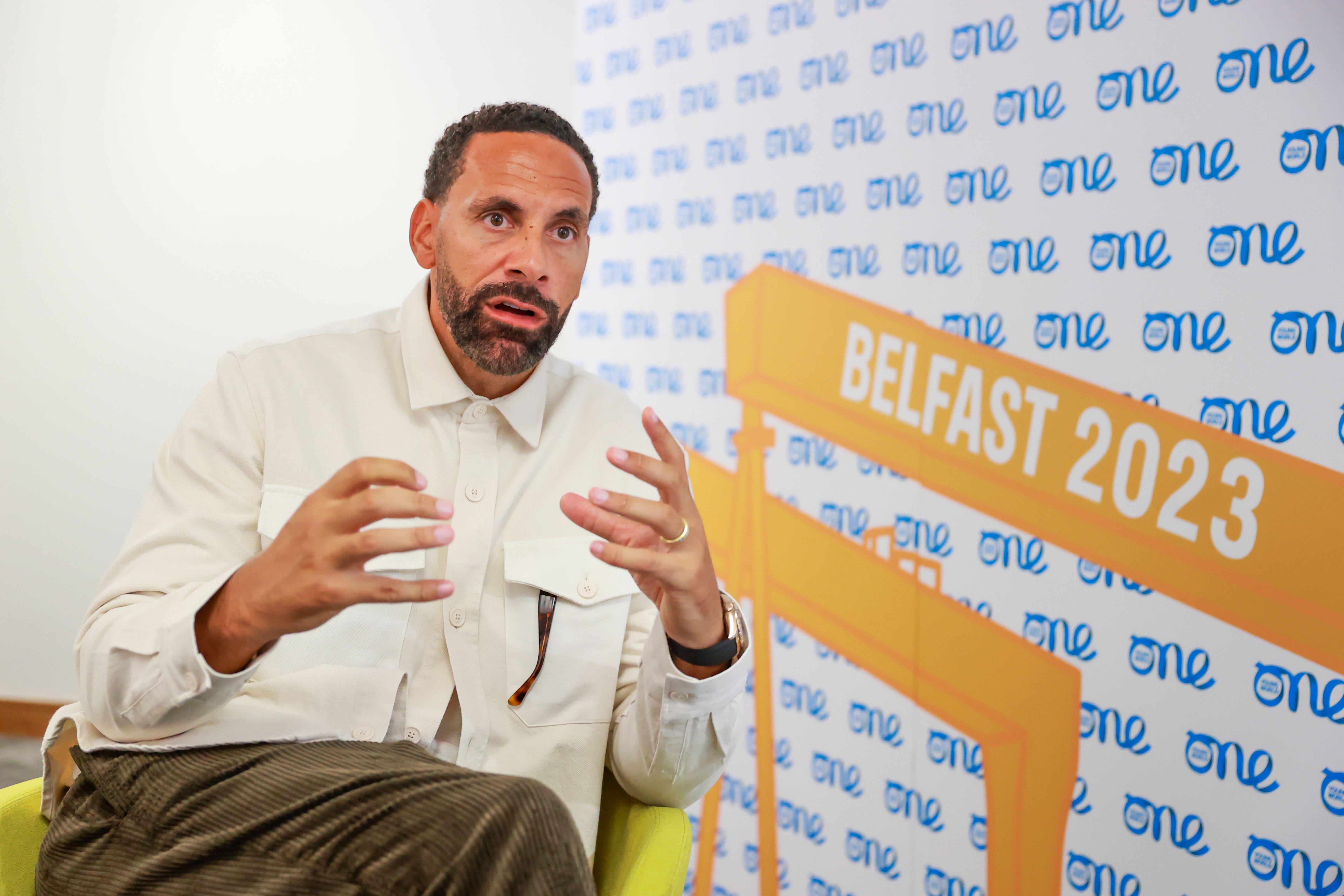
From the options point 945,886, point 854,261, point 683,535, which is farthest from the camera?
point 854,261

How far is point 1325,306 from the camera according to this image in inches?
53.9

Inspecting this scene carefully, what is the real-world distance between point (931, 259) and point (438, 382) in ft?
3.18

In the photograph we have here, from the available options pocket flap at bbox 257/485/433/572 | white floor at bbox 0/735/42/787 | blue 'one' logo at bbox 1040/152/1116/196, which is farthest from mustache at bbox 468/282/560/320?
white floor at bbox 0/735/42/787

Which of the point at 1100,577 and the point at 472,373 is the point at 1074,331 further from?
the point at 472,373

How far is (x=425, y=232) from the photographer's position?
148 cm

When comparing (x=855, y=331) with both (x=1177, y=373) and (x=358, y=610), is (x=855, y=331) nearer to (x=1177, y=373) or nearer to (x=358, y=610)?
(x=1177, y=373)

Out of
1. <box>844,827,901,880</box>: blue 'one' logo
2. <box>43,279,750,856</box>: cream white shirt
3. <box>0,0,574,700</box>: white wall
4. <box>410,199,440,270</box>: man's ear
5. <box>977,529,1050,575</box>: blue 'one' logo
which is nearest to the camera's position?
<box>43,279,750,856</box>: cream white shirt

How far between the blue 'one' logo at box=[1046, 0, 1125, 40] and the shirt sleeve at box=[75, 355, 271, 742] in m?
1.40

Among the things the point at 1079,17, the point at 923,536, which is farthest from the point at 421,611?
the point at 1079,17

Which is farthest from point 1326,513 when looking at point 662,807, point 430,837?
point 430,837

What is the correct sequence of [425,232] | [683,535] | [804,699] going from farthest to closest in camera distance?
[804,699] → [425,232] → [683,535]

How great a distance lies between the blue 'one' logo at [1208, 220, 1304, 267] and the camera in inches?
55.2

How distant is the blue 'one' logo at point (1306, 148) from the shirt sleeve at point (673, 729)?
105cm

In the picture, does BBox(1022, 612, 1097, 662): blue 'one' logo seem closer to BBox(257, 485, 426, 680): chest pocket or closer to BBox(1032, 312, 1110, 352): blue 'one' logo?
BBox(1032, 312, 1110, 352): blue 'one' logo
